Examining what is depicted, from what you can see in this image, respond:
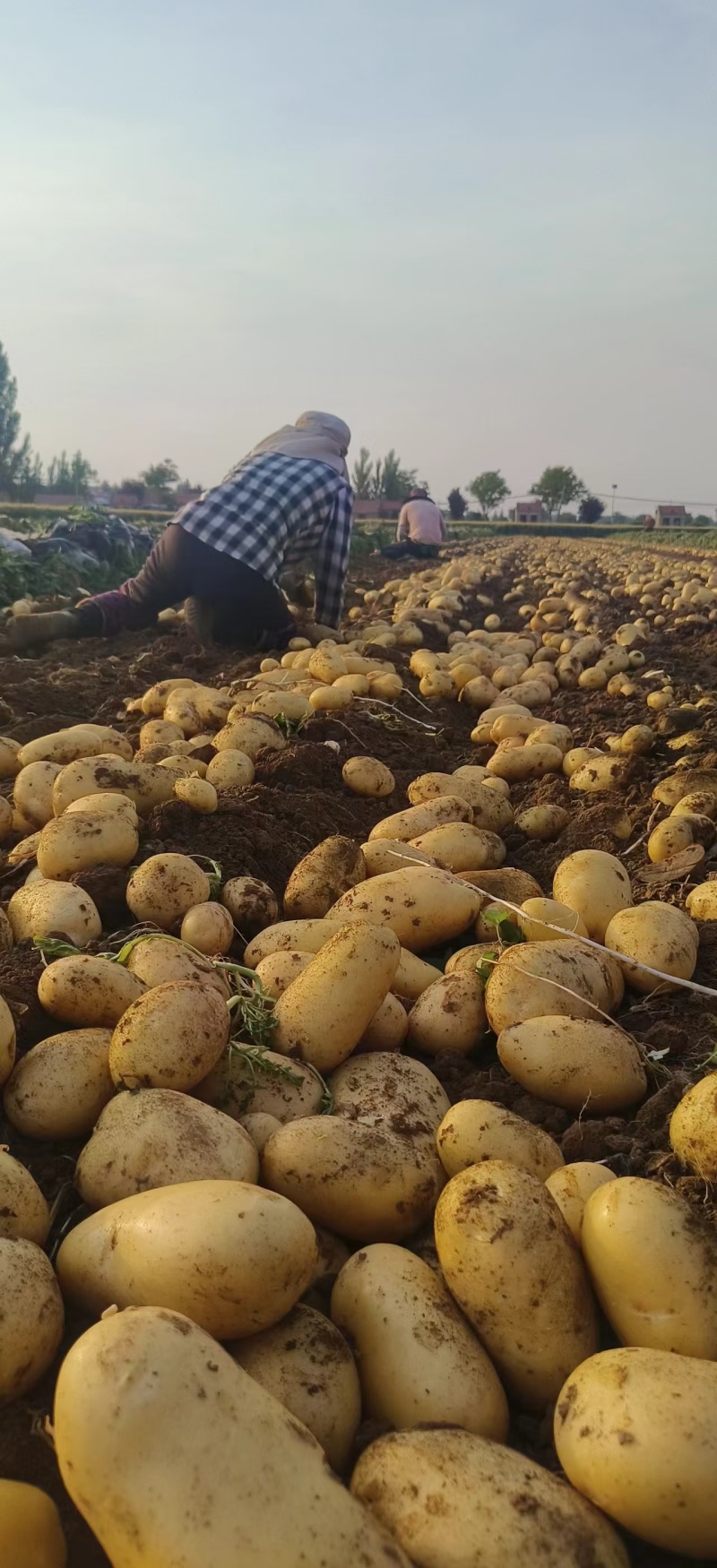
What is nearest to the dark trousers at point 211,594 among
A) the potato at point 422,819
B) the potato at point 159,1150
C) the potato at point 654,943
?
the potato at point 422,819

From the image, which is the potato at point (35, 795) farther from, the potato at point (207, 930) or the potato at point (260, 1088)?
the potato at point (260, 1088)

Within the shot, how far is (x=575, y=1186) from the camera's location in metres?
1.82

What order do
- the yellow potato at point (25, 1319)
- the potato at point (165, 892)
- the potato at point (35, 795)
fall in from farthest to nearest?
1. the potato at point (35, 795)
2. the potato at point (165, 892)
3. the yellow potato at point (25, 1319)

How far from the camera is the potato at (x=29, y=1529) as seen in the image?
1.19 meters

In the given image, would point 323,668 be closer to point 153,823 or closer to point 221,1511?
point 153,823

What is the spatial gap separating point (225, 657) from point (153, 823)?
4.12 meters

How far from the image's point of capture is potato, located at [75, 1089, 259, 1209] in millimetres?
1771

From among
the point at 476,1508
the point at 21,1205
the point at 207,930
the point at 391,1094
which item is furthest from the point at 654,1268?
the point at 207,930

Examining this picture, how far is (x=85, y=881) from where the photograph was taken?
117 inches

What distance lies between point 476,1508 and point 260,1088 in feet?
3.25

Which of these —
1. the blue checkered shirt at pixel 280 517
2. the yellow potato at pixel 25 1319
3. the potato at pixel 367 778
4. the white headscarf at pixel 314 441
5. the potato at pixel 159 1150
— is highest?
the white headscarf at pixel 314 441

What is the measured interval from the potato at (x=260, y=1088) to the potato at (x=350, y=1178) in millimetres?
201

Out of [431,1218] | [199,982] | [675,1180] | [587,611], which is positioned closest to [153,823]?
[199,982]

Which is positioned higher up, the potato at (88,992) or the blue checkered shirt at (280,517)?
the blue checkered shirt at (280,517)
